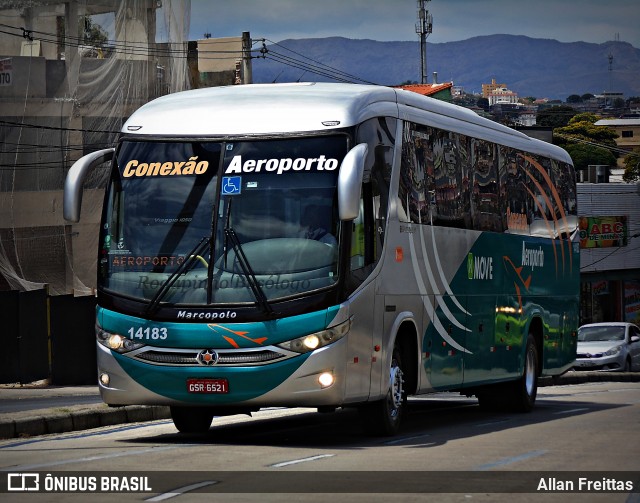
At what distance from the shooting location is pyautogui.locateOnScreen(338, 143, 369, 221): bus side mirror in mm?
13820

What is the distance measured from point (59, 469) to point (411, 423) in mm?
7897

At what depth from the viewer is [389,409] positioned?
15.7m

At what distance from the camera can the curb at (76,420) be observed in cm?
1566

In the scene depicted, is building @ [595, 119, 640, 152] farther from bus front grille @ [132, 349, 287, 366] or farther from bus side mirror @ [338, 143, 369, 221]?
bus front grille @ [132, 349, 287, 366]

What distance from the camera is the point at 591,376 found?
3559cm

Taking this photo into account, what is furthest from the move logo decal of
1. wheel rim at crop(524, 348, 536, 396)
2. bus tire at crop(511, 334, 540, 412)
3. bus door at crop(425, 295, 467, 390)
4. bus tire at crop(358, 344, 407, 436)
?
bus tire at crop(358, 344, 407, 436)

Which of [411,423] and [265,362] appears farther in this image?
[411,423]

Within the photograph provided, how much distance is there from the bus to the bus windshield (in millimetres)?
14

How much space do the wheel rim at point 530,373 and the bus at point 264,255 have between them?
5.45 meters

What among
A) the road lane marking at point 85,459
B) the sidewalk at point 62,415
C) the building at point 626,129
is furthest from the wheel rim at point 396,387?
the building at point 626,129

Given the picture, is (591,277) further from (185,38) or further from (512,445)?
(512,445)

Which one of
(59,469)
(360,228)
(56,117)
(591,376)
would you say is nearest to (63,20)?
(56,117)

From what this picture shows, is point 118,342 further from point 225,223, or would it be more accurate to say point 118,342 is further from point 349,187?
point 349,187

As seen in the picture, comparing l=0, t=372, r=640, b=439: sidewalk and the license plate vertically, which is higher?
the license plate
